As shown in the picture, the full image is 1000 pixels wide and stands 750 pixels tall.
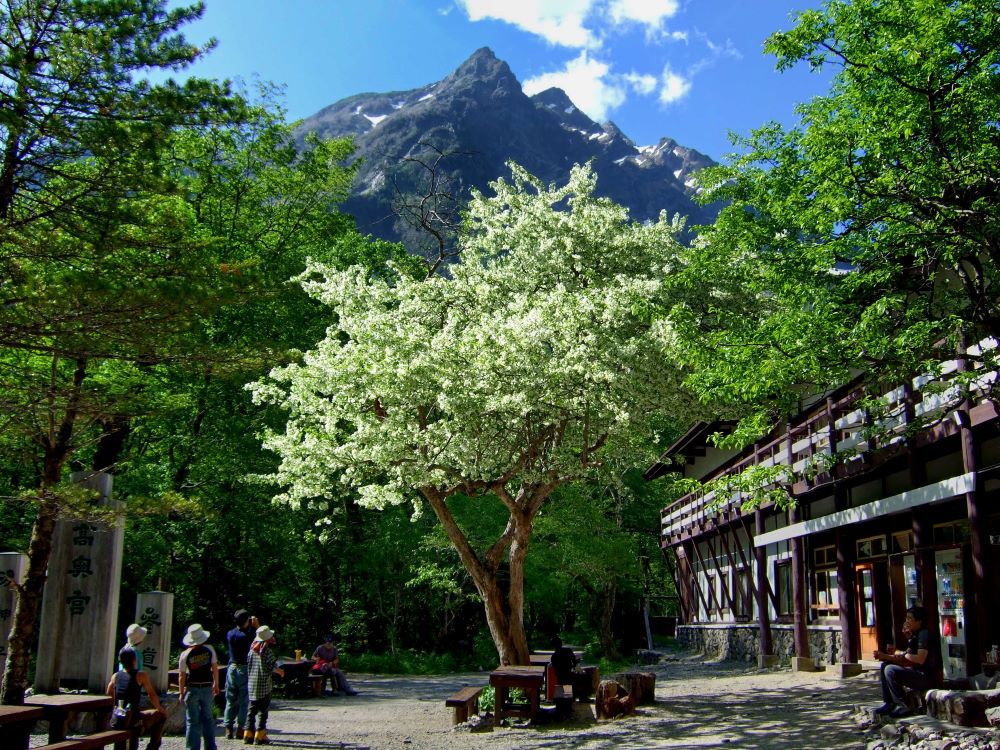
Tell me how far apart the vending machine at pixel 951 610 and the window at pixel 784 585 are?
26.9 ft

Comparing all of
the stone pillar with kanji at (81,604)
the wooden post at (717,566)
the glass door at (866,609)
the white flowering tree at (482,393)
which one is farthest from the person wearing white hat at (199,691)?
the wooden post at (717,566)

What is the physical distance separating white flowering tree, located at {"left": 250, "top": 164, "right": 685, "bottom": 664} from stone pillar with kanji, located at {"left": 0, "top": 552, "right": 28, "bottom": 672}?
4.51m

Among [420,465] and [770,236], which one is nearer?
[770,236]

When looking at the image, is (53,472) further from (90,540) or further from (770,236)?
(770,236)

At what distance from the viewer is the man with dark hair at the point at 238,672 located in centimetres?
1062

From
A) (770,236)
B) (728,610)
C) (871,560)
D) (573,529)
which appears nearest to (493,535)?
(573,529)

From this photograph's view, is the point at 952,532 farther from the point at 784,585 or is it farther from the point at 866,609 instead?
the point at 784,585

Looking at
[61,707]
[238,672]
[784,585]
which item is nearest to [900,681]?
[238,672]

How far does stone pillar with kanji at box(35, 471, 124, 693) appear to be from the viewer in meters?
11.8

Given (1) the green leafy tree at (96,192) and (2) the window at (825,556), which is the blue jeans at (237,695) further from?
(2) the window at (825,556)

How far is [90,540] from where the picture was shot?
12164 mm

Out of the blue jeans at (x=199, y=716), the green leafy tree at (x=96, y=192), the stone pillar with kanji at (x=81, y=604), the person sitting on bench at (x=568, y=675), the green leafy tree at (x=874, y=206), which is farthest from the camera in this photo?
the person sitting on bench at (x=568, y=675)

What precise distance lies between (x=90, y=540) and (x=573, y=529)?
16.7 metres

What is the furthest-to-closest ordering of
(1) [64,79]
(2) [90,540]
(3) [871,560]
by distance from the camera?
(3) [871,560], (2) [90,540], (1) [64,79]
